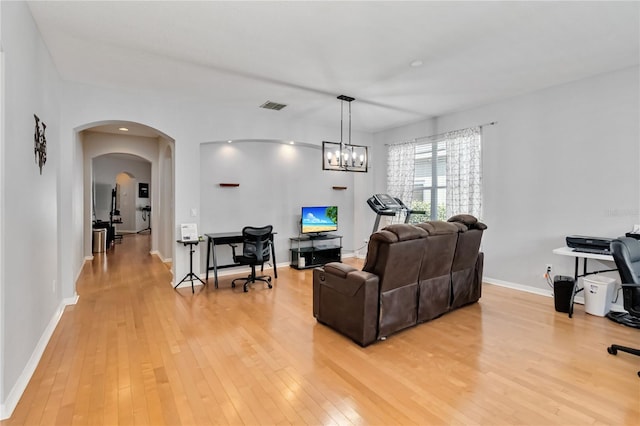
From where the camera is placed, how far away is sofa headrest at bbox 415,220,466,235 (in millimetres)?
3283

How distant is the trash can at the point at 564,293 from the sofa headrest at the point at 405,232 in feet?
6.65

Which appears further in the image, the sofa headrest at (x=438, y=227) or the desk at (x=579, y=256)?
the desk at (x=579, y=256)

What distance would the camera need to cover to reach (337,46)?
3162 millimetres

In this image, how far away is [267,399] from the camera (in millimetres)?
2141

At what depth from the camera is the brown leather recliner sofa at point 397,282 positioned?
114 inches

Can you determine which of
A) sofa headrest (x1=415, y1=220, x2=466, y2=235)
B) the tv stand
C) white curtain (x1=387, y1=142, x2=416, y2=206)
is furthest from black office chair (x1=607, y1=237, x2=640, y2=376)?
the tv stand

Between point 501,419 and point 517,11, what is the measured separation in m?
3.02

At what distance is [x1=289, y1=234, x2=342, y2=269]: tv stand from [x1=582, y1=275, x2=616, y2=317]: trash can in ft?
12.9

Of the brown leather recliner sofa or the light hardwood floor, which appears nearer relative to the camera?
the light hardwood floor

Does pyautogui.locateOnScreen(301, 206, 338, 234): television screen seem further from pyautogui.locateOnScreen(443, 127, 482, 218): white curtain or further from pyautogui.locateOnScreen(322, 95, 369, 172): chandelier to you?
pyautogui.locateOnScreen(443, 127, 482, 218): white curtain

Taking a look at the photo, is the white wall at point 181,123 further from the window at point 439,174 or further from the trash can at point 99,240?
the window at point 439,174

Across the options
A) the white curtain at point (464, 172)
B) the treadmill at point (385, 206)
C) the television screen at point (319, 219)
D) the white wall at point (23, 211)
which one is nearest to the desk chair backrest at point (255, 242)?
the television screen at point (319, 219)

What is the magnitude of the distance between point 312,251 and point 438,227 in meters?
3.21

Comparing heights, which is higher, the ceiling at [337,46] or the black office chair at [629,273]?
the ceiling at [337,46]
